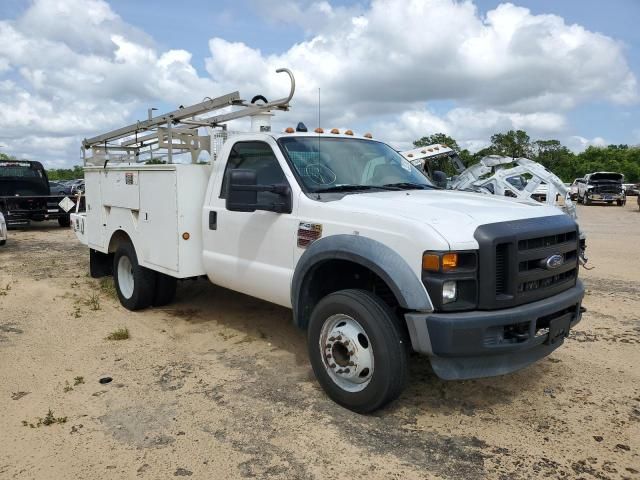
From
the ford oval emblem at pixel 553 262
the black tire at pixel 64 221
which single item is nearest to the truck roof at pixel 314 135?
the ford oval emblem at pixel 553 262

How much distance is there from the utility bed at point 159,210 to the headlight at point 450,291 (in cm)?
287

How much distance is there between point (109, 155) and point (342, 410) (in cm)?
588

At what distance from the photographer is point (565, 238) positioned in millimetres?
3926

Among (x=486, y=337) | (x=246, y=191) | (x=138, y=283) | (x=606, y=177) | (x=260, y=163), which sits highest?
(x=606, y=177)

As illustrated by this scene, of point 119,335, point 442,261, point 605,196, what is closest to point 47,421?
point 119,335

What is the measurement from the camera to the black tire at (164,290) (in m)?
6.40

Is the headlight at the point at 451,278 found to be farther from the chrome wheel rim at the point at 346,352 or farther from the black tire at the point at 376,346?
the chrome wheel rim at the point at 346,352

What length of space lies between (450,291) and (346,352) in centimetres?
92

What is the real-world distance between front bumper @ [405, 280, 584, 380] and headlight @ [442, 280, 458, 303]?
3.6 inches

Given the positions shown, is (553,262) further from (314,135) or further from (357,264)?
(314,135)

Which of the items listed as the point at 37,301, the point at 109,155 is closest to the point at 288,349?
the point at 37,301

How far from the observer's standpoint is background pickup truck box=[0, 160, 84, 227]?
1504cm

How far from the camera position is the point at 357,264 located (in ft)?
13.1

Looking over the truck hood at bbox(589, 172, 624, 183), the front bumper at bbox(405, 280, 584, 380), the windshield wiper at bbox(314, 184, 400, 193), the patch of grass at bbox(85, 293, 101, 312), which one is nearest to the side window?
the windshield wiper at bbox(314, 184, 400, 193)
